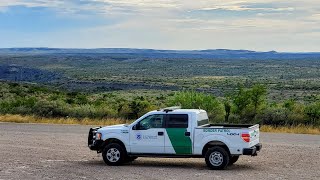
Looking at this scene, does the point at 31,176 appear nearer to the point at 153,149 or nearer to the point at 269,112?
the point at 153,149

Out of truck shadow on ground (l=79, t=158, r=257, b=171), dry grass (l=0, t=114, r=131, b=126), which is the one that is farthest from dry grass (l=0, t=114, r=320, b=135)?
truck shadow on ground (l=79, t=158, r=257, b=171)

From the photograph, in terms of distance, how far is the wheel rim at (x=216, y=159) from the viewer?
56.2ft

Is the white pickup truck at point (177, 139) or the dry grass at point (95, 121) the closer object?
the white pickup truck at point (177, 139)

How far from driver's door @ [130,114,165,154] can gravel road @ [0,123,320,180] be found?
57 centimetres

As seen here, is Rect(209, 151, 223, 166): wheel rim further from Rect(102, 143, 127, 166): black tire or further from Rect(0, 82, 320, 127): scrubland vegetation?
Rect(0, 82, 320, 127): scrubland vegetation

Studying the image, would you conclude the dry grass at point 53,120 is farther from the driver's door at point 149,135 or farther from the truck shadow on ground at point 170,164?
the driver's door at point 149,135

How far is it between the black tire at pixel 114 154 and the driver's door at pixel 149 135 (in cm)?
36

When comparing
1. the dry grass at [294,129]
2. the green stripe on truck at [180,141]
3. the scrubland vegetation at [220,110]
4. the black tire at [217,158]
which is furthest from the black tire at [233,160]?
the scrubland vegetation at [220,110]

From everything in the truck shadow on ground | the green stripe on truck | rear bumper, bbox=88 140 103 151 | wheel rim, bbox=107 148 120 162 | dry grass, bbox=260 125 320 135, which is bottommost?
the truck shadow on ground

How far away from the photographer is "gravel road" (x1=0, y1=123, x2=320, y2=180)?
53.7 feet

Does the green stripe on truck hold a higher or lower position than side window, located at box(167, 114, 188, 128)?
lower

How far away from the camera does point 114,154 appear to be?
18.2 meters

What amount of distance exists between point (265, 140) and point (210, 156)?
374 inches

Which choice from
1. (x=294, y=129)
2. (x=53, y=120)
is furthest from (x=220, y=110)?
(x=53, y=120)
